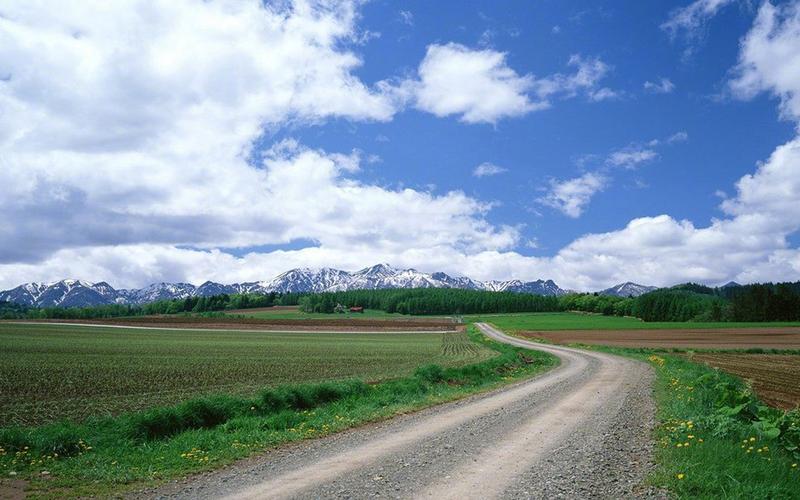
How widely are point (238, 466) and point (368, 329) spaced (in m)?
110

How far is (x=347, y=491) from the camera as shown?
9.54 metres

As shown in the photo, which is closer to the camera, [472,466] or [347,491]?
[347,491]

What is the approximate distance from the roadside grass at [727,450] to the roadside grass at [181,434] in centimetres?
977

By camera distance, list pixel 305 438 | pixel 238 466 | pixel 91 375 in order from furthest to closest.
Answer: pixel 91 375
pixel 305 438
pixel 238 466

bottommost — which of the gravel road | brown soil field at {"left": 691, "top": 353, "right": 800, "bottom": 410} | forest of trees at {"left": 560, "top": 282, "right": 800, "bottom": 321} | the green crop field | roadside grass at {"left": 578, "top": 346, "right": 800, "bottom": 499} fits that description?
the green crop field

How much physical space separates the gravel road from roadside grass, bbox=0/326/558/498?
1.21 meters

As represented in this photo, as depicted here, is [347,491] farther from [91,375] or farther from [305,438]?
[91,375]

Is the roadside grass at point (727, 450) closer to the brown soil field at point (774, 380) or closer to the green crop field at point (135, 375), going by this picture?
the brown soil field at point (774, 380)

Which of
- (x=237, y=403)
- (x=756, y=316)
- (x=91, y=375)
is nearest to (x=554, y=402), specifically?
(x=237, y=403)

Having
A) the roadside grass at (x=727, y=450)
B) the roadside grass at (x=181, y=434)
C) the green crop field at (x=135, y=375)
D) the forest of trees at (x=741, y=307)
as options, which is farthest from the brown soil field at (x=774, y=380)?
the forest of trees at (x=741, y=307)

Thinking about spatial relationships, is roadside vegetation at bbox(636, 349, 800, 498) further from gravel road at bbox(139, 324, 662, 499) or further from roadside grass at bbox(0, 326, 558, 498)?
roadside grass at bbox(0, 326, 558, 498)

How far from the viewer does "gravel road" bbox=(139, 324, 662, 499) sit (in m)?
9.60

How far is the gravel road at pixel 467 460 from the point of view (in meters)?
9.60

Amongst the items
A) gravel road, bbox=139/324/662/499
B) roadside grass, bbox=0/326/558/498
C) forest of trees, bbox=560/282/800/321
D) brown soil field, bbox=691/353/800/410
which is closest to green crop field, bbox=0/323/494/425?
roadside grass, bbox=0/326/558/498
